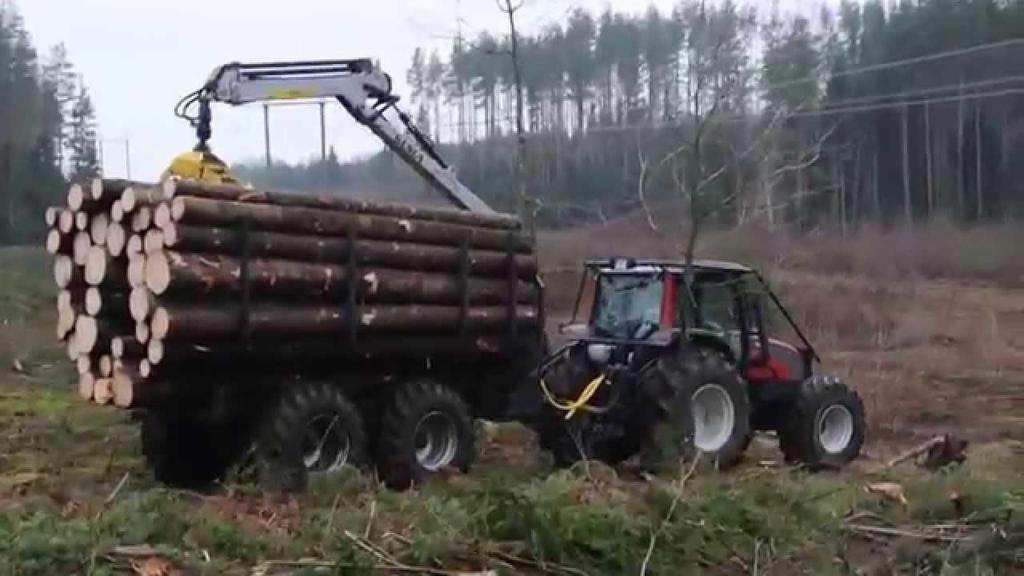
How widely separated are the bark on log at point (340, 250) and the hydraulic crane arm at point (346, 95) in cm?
200

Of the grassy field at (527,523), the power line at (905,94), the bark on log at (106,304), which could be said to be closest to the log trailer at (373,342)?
the bark on log at (106,304)

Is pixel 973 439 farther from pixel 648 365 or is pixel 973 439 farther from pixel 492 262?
pixel 492 262

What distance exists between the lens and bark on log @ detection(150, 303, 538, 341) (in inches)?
407

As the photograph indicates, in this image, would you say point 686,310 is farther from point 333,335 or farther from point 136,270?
point 136,270

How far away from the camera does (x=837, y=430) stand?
44.9 feet

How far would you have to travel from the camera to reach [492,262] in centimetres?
1253

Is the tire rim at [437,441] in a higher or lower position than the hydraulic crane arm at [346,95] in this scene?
lower

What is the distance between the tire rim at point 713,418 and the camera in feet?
41.5

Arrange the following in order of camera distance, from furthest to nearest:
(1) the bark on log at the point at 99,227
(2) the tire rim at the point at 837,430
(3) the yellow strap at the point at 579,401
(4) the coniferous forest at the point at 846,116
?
(4) the coniferous forest at the point at 846,116
(2) the tire rim at the point at 837,430
(3) the yellow strap at the point at 579,401
(1) the bark on log at the point at 99,227

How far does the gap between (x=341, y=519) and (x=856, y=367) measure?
18.0 meters

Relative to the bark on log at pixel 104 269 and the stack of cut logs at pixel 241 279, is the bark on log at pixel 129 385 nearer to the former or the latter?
the stack of cut logs at pixel 241 279

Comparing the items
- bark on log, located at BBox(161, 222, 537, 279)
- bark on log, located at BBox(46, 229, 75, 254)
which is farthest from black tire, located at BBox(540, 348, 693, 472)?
bark on log, located at BBox(46, 229, 75, 254)

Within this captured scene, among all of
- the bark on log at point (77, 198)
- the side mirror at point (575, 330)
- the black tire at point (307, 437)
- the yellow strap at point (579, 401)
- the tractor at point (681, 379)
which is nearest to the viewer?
the black tire at point (307, 437)

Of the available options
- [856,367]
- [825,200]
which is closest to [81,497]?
[856,367]
